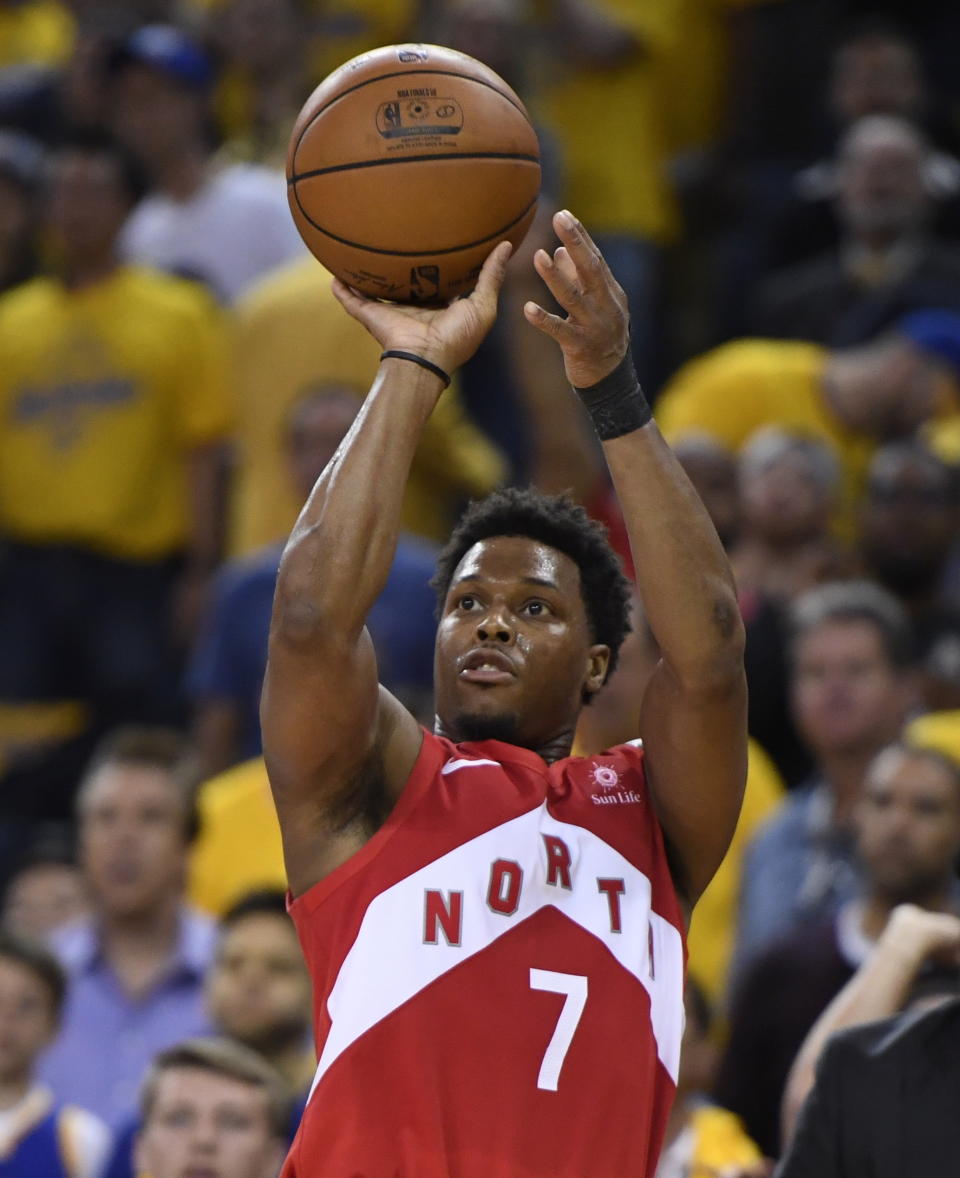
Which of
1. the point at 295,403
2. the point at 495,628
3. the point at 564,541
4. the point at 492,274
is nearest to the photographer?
the point at 495,628

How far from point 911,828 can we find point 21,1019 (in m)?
2.32

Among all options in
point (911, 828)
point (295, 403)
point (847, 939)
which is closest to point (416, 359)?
point (911, 828)

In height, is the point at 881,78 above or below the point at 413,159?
above

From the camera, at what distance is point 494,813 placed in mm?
3879

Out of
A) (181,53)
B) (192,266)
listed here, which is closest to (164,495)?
(192,266)

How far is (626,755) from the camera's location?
13.5 feet

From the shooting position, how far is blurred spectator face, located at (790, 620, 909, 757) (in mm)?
6750

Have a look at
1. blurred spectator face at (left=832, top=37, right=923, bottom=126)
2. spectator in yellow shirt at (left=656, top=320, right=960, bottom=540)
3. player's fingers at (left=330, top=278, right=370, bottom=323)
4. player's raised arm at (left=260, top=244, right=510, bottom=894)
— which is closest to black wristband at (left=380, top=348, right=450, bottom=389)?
player's raised arm at (left=260, top=244, right=510, bottom=894)

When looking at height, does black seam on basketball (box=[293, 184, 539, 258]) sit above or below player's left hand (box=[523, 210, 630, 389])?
above

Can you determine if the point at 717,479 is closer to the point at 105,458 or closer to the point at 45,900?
the point at 105,458

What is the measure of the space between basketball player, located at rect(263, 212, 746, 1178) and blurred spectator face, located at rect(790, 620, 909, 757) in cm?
274

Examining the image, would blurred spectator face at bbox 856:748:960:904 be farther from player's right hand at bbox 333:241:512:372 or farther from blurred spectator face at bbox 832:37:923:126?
blurred spectator face at bbox 832:37:923:126

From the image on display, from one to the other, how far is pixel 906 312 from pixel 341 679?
5928 mm

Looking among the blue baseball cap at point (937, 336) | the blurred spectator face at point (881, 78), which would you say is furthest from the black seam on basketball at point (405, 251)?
the blurred spectator face at point (881, 78)
